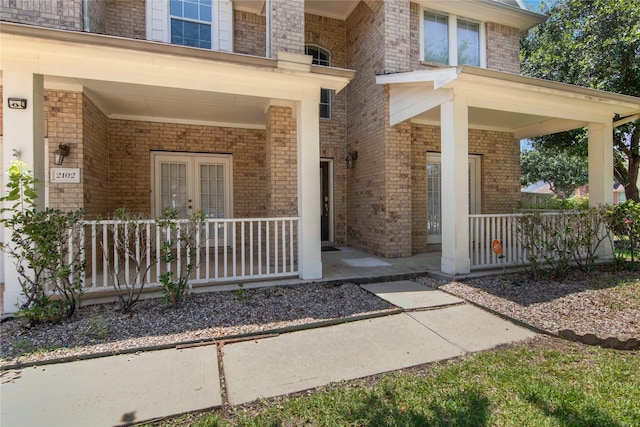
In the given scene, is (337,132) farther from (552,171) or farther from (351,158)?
(552,171)

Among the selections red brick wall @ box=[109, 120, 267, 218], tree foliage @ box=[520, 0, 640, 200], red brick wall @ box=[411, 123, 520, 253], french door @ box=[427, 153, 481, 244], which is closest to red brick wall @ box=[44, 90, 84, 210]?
red brick wall @ box=[109, 120, 267, 218]

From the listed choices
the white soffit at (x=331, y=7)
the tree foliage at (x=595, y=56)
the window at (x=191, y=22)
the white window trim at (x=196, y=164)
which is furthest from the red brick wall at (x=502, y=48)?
the white window trim at (x=196, y=164)

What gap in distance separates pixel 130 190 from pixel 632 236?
33.8 ft

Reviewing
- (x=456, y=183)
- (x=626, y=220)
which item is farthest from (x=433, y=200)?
(x=626, y=220)

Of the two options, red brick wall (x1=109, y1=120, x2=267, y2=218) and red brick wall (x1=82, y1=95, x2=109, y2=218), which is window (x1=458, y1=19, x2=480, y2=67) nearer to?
red brick wall (x1=109, y1=120, x2=267, y2=218)

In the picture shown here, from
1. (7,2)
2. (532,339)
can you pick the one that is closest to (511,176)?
(532,339)

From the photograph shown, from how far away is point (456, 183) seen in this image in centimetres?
580

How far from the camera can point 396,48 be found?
775 centimetres

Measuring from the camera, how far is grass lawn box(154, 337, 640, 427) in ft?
7.39

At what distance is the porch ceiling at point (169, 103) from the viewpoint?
540 cm

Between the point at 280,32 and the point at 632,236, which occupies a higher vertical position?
the point at 280,32

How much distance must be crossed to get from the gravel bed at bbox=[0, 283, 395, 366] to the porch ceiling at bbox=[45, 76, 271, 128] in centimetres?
330

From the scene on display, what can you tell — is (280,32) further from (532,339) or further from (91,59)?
(532,339)

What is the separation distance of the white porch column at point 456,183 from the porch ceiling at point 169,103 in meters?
3.34
